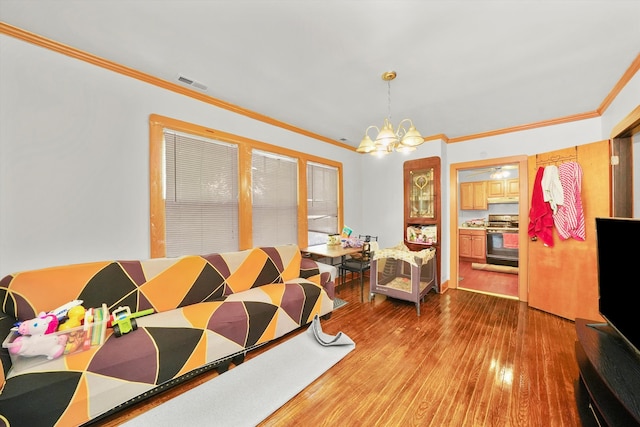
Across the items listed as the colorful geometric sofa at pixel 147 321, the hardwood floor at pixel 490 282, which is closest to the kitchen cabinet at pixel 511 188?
the hardwood floor at pixel 490 282

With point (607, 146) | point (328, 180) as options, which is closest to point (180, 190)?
point (328, 180)

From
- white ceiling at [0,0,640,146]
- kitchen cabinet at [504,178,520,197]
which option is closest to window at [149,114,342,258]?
white ceiling at [0,0,640,146]

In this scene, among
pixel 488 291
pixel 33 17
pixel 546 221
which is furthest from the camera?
pixel 488 291

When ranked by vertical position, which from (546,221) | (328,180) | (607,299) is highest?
(328,180)

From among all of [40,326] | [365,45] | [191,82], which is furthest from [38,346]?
[365,45]

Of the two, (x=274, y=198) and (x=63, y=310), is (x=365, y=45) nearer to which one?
(x=274, y=198)

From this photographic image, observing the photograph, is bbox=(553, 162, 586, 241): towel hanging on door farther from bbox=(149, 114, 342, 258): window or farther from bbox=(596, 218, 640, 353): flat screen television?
bbox=(149, 114, 342, 258): window

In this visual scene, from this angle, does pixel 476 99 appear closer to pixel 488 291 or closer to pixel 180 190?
pixel 488 291

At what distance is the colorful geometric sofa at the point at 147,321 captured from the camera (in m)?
1.32

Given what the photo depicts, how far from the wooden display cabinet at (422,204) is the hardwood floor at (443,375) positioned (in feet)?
4.37

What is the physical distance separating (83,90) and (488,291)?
586 centimetres

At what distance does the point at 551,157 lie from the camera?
304 centimetres

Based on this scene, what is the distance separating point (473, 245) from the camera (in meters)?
5.84

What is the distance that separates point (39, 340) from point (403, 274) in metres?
3.67
